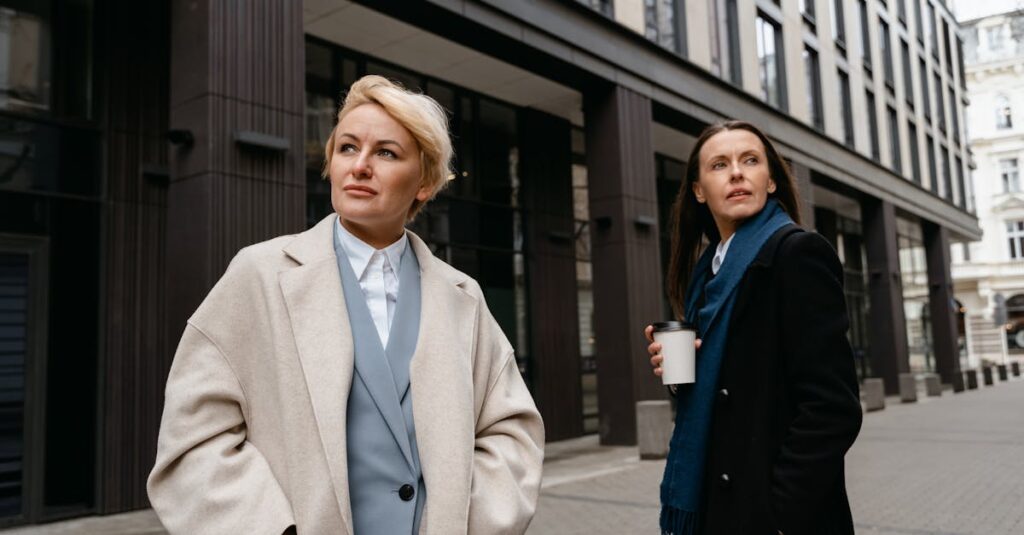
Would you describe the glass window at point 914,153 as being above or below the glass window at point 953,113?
A: below

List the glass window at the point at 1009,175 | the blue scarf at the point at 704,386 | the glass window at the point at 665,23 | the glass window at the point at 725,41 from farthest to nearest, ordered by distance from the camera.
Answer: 1. the glass window at the point at 1009,175
2. the glass window at the point at 725,41
3. the glass window at the point at 665,23
4. the blue scarf at the point at 704,386

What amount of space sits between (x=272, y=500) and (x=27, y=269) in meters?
7.81

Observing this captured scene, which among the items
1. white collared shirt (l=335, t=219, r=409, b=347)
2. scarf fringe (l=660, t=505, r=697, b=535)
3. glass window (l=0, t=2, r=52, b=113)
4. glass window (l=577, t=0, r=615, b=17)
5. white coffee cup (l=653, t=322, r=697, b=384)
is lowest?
scarf fringe (l=660, t=505, r=697, b=535)

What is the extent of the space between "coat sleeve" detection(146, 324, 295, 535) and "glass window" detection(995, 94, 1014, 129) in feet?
193

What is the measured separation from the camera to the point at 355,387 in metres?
1.77

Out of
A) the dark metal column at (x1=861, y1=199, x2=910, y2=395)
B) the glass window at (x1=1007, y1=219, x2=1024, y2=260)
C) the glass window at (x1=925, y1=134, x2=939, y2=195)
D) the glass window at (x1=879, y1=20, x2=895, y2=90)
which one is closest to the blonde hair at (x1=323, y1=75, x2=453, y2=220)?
the dark metal column at (x1=861, y1=199, x2=910, y2=395)

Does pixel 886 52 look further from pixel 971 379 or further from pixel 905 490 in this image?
pixel 905 490

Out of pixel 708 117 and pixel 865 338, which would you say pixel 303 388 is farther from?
pixel 865 338

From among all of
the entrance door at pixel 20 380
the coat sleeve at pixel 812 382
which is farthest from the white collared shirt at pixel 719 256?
the entrance door at pixel 20 380

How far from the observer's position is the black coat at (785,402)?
2051mm

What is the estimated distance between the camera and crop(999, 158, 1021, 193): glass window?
50.4 metres

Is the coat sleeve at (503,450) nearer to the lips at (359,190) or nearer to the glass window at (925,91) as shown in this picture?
the lips at (359,190)

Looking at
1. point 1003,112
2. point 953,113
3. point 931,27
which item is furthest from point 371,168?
point 1003,112

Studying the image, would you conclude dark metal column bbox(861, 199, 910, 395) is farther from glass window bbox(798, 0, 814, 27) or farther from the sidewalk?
the sidewalk
